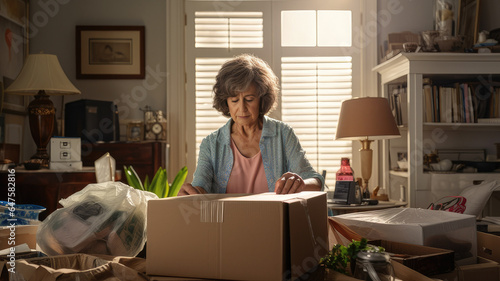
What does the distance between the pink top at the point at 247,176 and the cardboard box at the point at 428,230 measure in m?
0.68

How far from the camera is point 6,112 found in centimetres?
345

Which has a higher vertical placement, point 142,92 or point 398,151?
point 142,92

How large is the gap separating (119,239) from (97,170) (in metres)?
1.78

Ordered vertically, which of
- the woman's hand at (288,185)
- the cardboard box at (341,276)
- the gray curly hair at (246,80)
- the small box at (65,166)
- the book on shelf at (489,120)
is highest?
the gray curly hair at (246,80)

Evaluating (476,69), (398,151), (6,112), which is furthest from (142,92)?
(476,69)

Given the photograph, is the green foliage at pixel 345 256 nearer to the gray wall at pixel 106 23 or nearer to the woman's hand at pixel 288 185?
the woman's hand at pixel 288 185

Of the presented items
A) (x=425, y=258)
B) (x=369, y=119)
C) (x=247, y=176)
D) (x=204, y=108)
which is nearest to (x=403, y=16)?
(x=369, y=119)

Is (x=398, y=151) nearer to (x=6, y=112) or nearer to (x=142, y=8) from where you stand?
(x=142, y=8)

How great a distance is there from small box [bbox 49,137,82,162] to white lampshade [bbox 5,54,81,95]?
406 mm

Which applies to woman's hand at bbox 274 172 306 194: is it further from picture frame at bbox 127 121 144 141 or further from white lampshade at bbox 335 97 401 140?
picture frame at bbox 127 121 144 141

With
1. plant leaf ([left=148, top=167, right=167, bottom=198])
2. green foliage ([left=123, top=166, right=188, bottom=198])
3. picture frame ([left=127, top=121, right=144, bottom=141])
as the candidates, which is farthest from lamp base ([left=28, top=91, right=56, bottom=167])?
plant leaf ([left=148, top=167, right=167, bottom=198])

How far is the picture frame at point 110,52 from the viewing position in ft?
13.0

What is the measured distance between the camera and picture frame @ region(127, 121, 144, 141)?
3.85 metres

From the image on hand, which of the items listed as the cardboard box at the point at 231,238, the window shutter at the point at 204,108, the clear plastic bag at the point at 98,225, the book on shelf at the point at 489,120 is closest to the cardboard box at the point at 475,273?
the cardboard box at the point at 231,238
